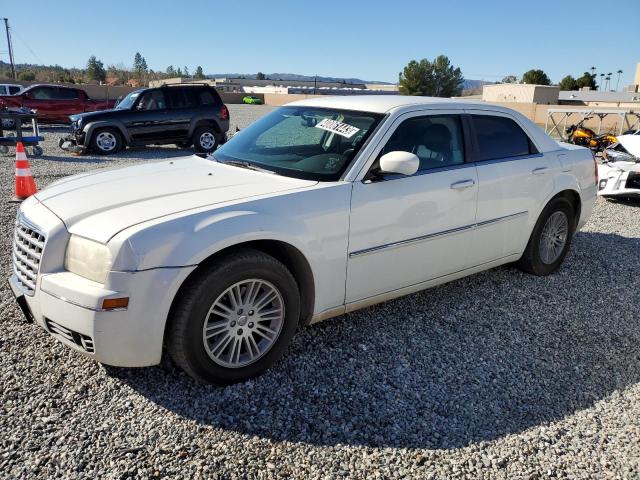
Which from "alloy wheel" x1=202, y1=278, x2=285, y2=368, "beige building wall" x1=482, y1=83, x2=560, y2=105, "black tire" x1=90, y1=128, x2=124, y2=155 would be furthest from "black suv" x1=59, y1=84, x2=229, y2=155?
"beige building wall" x1=482, y1=83, x2=560, y2=105

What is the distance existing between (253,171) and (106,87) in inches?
1945

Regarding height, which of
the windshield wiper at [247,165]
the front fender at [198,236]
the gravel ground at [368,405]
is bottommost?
the gravel ground at [368,405]

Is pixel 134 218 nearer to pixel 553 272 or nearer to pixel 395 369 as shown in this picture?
pixel 395 369

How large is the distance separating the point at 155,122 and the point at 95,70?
95.3m

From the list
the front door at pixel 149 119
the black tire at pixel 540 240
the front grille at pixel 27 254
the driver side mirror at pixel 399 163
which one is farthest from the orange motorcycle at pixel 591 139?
the front grille at pixel 27 254

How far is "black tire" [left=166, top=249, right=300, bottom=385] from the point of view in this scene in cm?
292

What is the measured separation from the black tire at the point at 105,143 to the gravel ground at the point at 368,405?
9644 millimetres

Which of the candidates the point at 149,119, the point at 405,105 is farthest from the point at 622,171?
the point at 149,119

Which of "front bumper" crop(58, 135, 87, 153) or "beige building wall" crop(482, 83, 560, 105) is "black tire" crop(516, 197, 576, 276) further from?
"beige building wall" crop(482, 83, 560, 105)

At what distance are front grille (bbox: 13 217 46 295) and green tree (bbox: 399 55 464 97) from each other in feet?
291

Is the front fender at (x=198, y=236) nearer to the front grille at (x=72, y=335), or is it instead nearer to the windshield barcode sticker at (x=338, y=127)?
the front grille at (x=72, y=335)

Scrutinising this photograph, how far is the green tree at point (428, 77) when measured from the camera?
88625mm

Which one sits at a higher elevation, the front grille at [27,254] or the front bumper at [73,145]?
the front grille at [27,254]

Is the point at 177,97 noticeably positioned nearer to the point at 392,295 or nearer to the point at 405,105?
the point at 405,105
